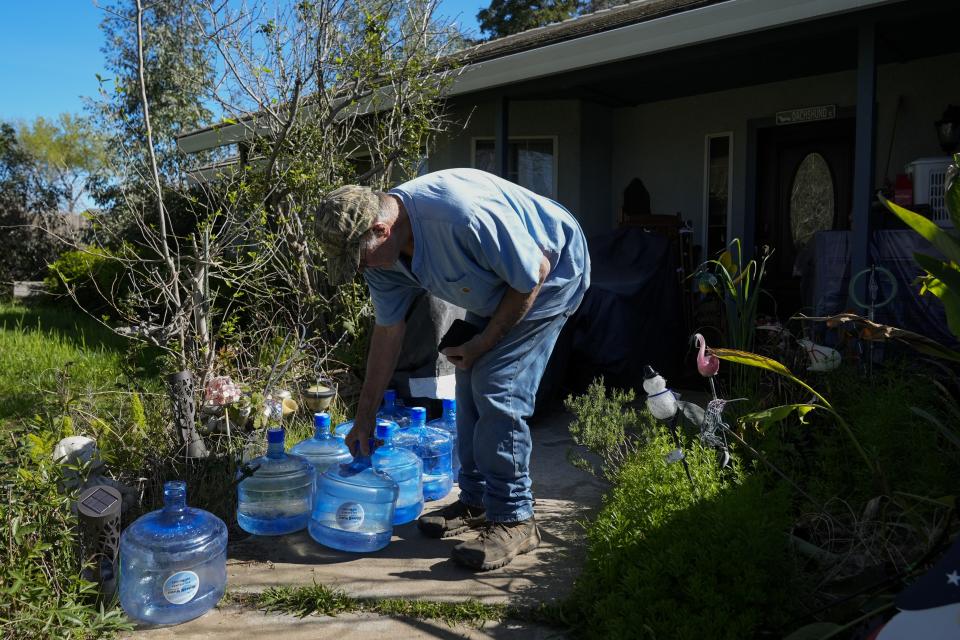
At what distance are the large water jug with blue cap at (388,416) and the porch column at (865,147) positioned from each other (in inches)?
131

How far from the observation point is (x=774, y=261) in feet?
27.6

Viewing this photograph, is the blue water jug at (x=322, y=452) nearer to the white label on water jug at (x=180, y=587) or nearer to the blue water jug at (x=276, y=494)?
the blue water jug at (x=276, y=494)

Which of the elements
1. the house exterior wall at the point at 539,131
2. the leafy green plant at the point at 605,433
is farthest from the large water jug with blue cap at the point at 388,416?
the house exterior wall at the point at 539,131

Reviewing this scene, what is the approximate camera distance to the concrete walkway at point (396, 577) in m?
2.61

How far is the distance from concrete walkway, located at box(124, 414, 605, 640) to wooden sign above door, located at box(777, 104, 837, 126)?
5.66 m

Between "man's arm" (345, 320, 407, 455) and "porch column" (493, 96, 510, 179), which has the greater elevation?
"porch column" (493, 96, 510, 179)

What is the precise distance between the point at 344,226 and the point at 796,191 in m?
6.92

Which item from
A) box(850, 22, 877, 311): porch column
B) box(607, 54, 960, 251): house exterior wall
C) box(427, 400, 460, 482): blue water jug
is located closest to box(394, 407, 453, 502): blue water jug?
box(427, 400, 460, 482): blue water jug

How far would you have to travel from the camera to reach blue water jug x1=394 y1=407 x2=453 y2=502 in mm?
4024

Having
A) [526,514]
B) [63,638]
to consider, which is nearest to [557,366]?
[526,514]

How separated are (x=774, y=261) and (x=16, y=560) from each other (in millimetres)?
7883

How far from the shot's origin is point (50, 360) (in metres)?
7.06

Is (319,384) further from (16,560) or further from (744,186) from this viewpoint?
(744,186)

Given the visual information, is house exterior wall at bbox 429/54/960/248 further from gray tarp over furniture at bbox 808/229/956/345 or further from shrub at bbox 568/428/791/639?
shrub at bbox 568/428/791/639
